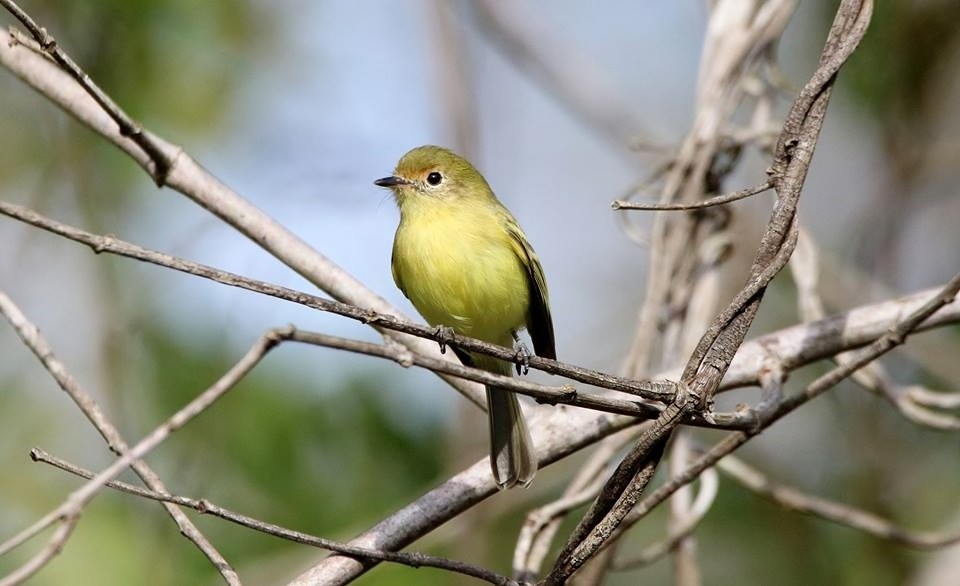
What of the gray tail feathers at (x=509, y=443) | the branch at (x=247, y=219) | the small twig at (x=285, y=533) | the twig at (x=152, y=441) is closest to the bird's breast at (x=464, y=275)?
the gray tail feathers at (x=509, y=443)

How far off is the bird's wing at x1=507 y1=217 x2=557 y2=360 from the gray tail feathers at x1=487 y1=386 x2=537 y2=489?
0.54 meters

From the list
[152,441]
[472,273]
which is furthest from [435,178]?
[152,441]

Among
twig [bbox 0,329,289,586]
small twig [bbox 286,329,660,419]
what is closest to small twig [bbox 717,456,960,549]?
small twig [bbox 286,329,660,419]

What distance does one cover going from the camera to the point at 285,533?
1.62 m

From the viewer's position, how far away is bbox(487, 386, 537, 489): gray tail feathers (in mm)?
2211

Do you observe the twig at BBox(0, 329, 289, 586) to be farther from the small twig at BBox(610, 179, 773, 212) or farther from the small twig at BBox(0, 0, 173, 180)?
the small twig at BBox(0, 0, 173, 180)

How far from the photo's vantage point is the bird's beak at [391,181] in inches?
147

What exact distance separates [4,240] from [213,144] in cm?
99

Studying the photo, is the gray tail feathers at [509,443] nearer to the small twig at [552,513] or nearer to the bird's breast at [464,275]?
the small twig at [552,513]

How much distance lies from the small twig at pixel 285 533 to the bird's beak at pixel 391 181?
6.59ft

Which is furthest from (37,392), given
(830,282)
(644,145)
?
(830,282)

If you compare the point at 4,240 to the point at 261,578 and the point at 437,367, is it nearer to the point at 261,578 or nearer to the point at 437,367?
the point at 261,578

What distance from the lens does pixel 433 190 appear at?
12.2 feet

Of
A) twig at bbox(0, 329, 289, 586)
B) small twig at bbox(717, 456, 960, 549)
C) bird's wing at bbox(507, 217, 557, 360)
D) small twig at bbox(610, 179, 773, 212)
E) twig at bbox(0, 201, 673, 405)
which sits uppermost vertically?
bird's wing at bbox(507, 217, 557, 360)
